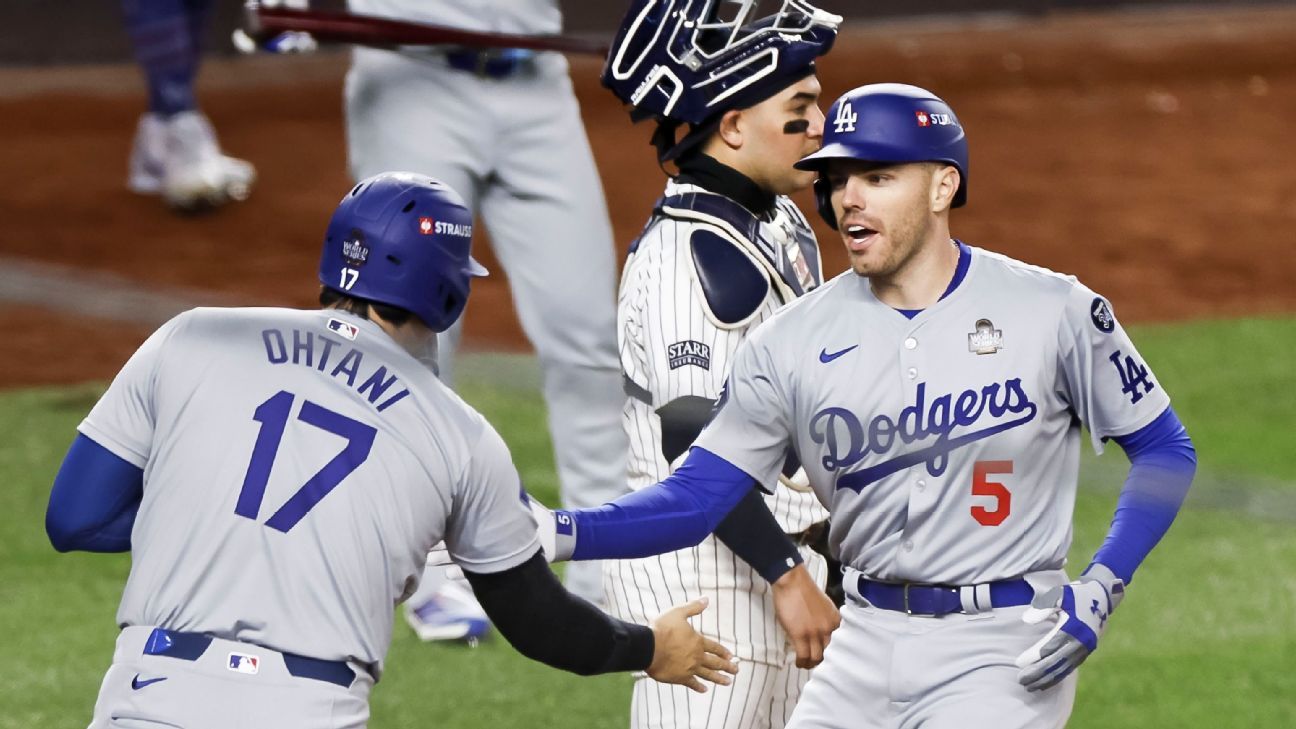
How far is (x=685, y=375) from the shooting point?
13.5 ft

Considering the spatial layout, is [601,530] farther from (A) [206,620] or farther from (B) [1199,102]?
(B) [1199,102]

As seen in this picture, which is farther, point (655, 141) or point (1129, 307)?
point (1129, 307)

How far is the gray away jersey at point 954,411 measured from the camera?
376 cm

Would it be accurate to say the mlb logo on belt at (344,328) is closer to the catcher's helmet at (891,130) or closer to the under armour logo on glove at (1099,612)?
the catcher's helmet at (891,130)

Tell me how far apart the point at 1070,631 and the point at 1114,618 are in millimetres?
3194

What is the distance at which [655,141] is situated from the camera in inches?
180

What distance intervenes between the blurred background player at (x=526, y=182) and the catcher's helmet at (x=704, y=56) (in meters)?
1.58

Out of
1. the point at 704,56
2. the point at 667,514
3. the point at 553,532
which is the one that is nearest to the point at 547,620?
the point at 553,532

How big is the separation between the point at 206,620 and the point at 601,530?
2.44 feet

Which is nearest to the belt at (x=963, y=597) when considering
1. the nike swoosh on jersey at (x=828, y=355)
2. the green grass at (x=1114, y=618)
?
the nike swoosh on jersey at (x=828, y=355)

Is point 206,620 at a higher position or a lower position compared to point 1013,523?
lower

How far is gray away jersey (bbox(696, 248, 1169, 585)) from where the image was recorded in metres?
3.76

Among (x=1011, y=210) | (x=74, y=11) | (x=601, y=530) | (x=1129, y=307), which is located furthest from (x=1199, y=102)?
(x=601, y=530)

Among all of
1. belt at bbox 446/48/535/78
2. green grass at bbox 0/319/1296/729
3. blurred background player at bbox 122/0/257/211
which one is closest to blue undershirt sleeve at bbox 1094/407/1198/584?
green grass at bbox 0/319/1296/729
